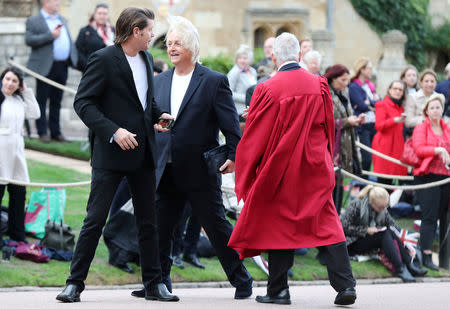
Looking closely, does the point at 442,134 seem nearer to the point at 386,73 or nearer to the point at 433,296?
the point at 433,296

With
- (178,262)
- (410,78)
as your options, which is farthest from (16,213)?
(410,78)

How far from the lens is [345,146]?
481 inches

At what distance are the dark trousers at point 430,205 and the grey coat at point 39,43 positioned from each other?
19.2 ft

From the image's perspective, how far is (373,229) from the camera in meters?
12.3

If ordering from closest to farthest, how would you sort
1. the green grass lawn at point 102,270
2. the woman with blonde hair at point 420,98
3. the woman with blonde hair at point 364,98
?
the green grass lawn at point 102,270, the woman with blonde hair at point 420,98, the woman with blonde hair at point 364,98

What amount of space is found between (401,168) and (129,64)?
6915 mm

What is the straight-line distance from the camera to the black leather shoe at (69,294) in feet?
26.7

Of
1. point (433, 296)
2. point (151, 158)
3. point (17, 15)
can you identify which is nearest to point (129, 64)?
point (151, 158)

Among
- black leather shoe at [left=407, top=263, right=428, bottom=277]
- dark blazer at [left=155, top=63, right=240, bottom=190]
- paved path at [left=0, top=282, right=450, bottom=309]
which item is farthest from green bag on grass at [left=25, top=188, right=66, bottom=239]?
black leather shoe at [left=407, top=263, right=428, bottom=277]

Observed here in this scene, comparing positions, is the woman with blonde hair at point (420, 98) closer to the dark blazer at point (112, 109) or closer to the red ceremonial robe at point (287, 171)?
the red ceremonial robe at point (287, 171)

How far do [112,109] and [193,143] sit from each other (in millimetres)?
830

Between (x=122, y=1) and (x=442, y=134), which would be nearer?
(x=442, y=134)

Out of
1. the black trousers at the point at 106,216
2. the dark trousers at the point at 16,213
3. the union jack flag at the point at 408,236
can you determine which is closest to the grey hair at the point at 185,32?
the black trousers at the point at 106,216

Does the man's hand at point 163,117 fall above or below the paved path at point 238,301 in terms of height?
above
